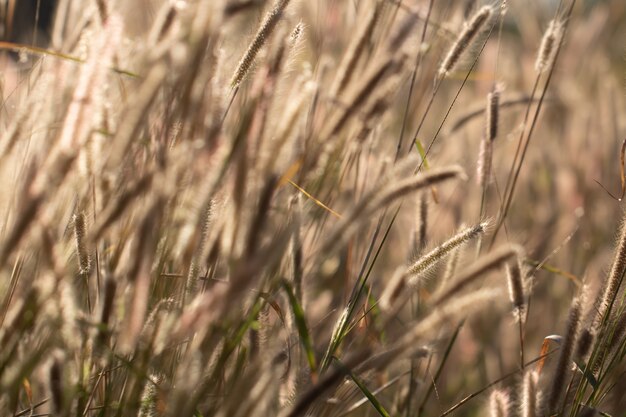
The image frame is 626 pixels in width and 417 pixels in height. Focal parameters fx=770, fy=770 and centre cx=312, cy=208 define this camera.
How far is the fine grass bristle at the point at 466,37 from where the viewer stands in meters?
1.40

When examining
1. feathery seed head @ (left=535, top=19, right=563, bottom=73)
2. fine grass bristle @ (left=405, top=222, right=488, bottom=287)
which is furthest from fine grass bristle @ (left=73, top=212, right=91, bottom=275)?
feathery seed head @ (left=535, top=19, right=563, bottom=73)

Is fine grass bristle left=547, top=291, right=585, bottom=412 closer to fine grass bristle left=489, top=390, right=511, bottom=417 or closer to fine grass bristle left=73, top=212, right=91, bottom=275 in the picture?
fine grass bristle left=489, top=390, right=511, bottom=417

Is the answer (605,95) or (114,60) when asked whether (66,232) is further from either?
(605,95)

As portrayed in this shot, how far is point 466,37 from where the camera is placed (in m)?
1.42

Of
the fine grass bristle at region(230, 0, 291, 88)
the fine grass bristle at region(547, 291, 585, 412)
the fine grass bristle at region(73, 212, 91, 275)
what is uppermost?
the fine grass bristle at region(230, 0, 291, 88)

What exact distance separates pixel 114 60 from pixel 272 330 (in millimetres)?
636

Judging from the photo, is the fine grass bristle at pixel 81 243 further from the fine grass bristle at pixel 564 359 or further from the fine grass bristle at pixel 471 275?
the fine grass bristle at pixel 564 359

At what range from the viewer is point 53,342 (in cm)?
107

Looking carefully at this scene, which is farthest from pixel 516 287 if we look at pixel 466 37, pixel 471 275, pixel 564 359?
pixel 466 37

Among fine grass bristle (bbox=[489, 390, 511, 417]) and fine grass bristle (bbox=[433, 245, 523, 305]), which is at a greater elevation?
fine grass bristle (bbox=[433, 245, 523, 305])

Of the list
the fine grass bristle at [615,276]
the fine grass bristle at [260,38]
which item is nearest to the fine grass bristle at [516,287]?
the fine grass bristle at [615,276]

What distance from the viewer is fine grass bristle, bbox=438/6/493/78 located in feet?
4.59

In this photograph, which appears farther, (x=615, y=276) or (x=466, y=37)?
(x=466, y=37)

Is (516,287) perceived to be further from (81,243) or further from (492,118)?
(81,243)
